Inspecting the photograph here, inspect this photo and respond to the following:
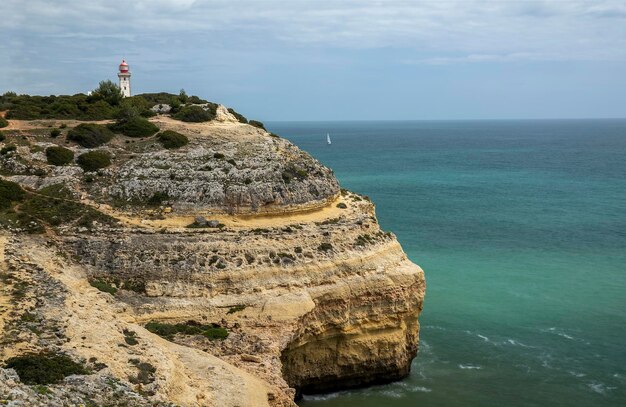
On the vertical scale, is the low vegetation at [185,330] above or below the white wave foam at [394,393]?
above

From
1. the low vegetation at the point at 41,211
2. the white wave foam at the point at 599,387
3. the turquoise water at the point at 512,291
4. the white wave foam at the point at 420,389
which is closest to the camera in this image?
the low vegetation at the point at 41,211

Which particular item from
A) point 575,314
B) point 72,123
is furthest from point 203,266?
point 575,314

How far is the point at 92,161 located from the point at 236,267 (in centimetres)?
1210

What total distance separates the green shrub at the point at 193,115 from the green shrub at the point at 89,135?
6211 millimetres

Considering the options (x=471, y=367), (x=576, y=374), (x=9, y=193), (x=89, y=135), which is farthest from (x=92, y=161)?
(x=576, y=374)

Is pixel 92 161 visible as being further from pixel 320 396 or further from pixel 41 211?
pixel 320 396

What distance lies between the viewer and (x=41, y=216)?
33.2 m

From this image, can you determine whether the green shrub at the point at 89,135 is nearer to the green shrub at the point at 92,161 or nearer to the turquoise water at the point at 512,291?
the green shrub at the point at 92,161

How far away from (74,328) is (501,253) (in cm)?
4387

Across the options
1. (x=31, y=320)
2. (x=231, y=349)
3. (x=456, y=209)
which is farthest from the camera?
(x=456, y=209)

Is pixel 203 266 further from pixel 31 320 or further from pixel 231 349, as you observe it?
pixel 31 320

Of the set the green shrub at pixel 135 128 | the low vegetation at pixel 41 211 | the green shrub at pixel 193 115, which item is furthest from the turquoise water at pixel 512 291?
the green shrub at pixel 193 115

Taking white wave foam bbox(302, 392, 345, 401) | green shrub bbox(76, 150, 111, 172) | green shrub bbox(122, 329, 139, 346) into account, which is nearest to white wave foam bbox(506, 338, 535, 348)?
white wave foam bbox(302, 392, 345, 401)

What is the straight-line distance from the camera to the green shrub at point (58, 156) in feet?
121
